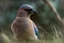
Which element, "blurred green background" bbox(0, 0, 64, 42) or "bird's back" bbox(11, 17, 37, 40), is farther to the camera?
"blurred green background" bbox(0, 0, 64, 42)

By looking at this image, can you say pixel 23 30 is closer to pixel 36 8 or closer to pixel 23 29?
pixel 23 29

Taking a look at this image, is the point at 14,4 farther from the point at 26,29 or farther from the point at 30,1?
the point at 26,29

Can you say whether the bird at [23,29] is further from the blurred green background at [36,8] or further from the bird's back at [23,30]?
the blurred green background at [36,8]

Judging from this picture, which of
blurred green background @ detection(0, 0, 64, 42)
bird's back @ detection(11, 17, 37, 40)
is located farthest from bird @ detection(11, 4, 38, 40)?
blurred green background @ detection(0, 0, 64, 42)

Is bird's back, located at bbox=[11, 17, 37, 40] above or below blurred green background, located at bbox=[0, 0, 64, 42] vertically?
below

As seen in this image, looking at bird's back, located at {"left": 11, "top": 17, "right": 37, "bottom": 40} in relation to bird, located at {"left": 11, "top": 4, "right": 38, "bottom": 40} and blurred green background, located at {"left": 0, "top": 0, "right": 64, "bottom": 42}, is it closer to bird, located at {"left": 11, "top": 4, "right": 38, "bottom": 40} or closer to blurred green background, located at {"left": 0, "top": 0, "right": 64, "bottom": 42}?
bird, located at {"left": 11, "top": 4, "right": 38, "bottom": 40}

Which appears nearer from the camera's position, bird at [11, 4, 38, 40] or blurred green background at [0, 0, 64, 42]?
bird at [11, 4, 38, 40]

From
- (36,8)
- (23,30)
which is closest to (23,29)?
(23,30)

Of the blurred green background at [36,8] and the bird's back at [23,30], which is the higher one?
the blurred green background at [36,8]

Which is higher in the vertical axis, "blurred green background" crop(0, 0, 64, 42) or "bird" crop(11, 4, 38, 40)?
"blurred green background" crop(0, 0, 64, 42)

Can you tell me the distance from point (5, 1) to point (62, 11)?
2.03 meters

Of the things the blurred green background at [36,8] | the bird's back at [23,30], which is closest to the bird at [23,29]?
the bird's back at [23,30]

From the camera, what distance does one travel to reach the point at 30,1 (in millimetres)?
10945

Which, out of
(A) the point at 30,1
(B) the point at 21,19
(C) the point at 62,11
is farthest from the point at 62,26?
(C) the point at 62,11
